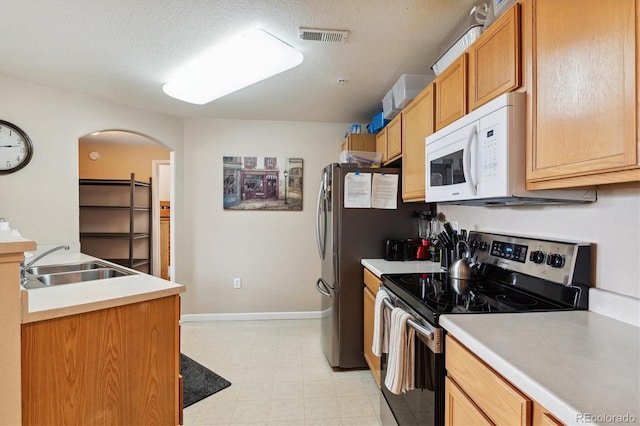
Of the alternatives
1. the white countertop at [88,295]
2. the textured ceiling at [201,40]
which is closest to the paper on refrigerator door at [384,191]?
the textured ceiling at [201,40]

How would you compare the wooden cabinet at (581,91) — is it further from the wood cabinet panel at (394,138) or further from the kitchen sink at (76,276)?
the kitchen sink at (76,276)

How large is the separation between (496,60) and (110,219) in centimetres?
495

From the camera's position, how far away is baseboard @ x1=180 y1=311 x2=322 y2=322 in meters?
3.46

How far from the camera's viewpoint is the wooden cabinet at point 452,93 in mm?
1551

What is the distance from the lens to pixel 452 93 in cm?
166

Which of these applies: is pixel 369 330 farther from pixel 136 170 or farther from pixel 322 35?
pixel 136 170

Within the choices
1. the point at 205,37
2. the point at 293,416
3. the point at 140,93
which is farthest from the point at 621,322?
the point at 140,93

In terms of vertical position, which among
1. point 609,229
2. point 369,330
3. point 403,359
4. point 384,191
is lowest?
point 369,330

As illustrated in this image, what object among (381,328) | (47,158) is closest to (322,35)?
(381,328)

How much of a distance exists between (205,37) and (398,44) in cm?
114

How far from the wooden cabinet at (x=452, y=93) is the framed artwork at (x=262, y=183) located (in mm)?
1963

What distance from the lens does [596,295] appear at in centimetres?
116

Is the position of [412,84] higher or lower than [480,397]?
higher

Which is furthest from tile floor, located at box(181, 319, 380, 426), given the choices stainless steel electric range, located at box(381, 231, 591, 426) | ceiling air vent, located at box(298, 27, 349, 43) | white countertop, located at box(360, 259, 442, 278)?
ceiling air vent, located at box(298, 27, 349, 43)
